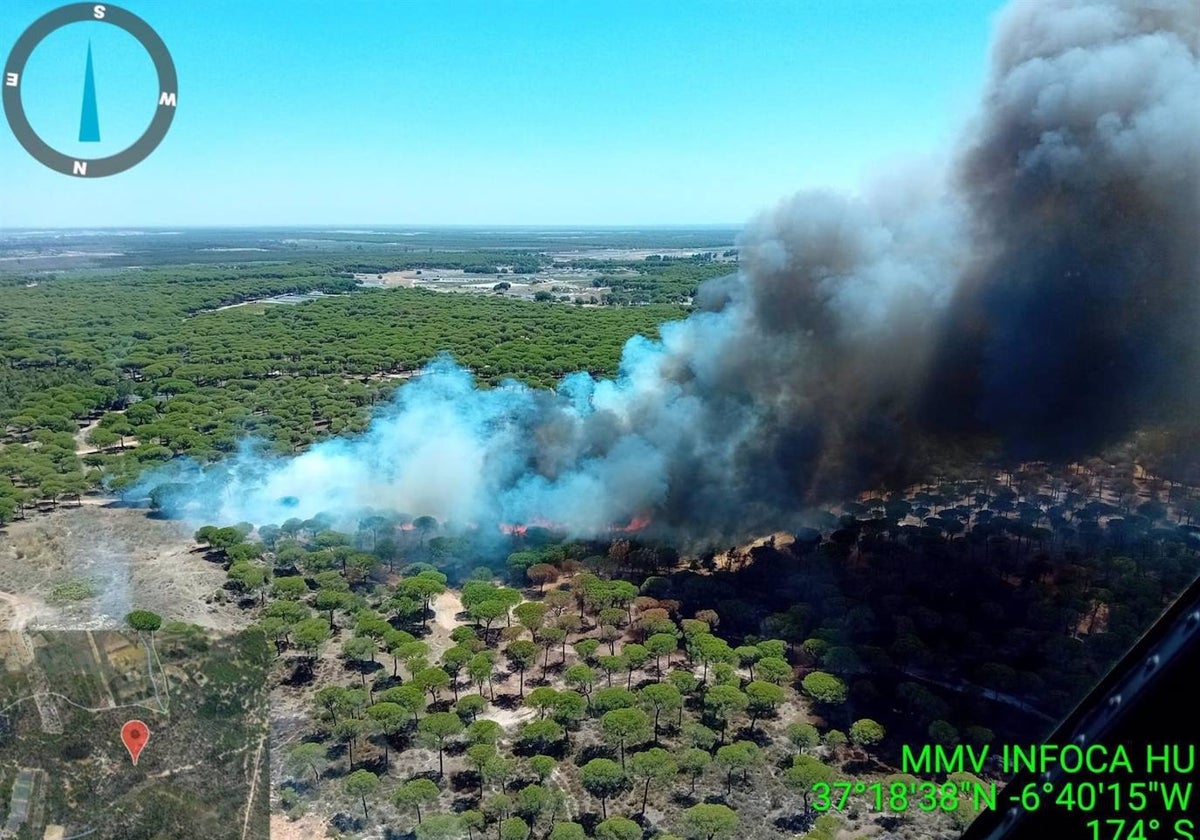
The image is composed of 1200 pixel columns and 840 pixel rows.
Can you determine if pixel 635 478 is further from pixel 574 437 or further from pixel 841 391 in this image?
pixel 841 391

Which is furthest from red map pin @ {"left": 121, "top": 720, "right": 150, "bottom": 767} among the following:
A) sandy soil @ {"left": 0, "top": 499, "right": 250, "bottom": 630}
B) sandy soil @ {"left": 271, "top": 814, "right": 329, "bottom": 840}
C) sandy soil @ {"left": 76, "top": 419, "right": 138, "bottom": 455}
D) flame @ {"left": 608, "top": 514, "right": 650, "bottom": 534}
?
sandy soil @ {"left": 76, "top": 419, "right": 138, "bottom": 455}

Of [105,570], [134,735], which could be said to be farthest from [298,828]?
[105,570]

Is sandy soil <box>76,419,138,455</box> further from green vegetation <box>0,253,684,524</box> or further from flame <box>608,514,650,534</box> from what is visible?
flame <box>608,514,650,534</box>

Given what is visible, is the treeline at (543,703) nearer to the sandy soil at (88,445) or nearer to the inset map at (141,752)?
the inset map at (141,752)

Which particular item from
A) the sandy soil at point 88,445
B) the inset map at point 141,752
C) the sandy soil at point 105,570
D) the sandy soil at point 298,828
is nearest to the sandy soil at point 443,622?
the sandy soil at point 105,570

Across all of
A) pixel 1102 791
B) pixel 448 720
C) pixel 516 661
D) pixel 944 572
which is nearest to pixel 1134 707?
pixel 1102 791

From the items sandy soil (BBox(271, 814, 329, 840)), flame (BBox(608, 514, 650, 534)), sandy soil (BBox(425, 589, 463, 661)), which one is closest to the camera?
sandy soil (BBox(271, 814, 329, 840))

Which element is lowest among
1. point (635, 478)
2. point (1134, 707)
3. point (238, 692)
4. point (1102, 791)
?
point (635, 478)

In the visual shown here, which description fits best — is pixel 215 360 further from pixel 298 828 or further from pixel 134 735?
pixel 134 735
